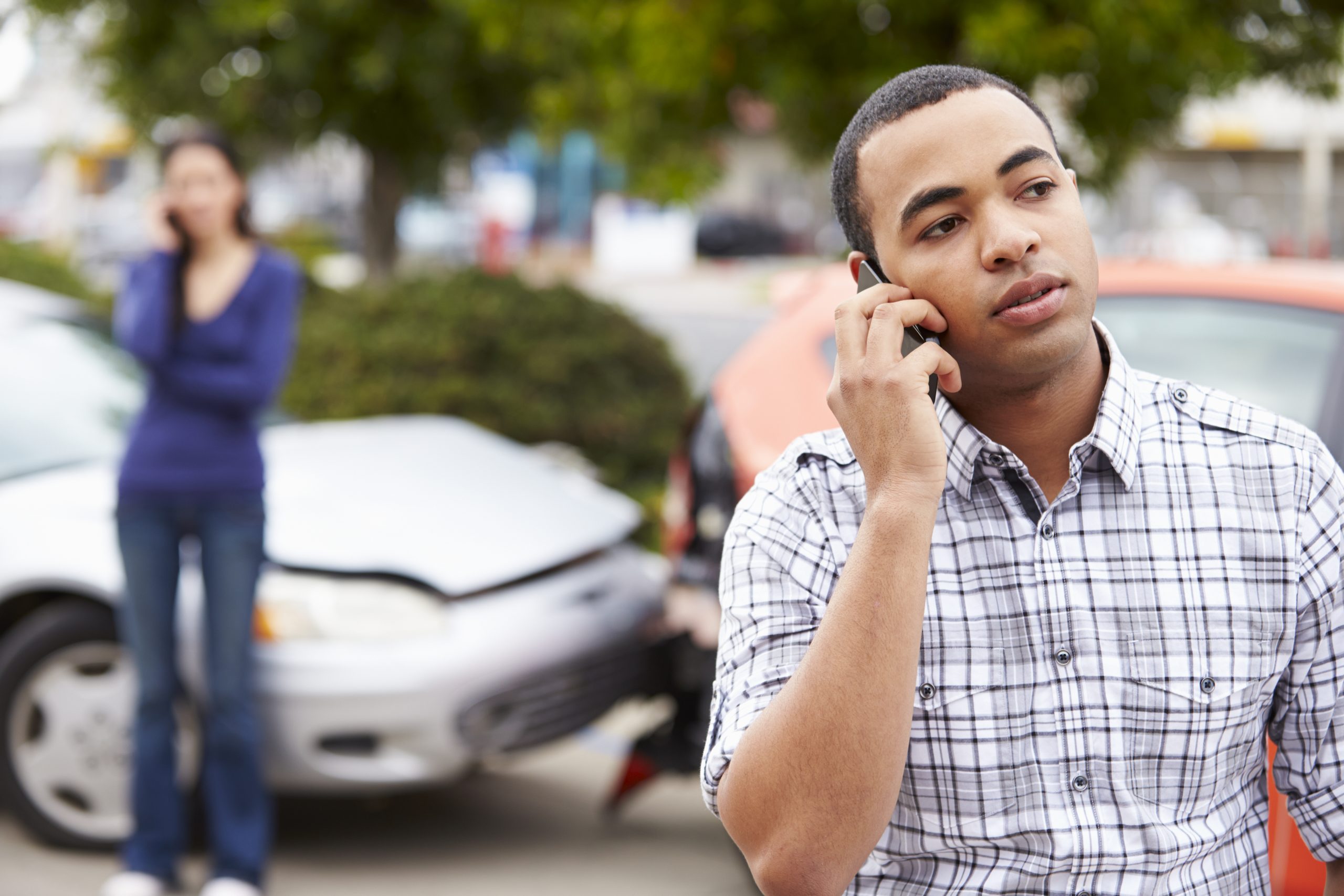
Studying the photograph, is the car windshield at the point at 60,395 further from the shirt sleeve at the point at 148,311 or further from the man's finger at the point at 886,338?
the man's finger at the point at 886,338

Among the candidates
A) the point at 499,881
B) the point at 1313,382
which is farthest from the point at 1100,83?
the point at 499,881

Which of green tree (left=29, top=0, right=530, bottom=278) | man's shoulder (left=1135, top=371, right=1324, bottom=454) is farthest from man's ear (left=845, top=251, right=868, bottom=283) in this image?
green tree (left=29, top=0, right=530, bottom=278)

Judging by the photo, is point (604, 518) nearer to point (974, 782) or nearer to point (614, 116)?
point (614, 116)

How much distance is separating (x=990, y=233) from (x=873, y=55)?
4.03m

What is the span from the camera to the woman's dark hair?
3.90m

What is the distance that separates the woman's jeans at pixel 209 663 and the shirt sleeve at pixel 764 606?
7.81 ft

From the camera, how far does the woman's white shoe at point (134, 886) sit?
12.4 feet

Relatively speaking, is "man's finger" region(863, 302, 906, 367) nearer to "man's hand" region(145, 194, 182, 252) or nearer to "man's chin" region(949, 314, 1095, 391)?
"man's chin" region(949, 314, 1095, 391)

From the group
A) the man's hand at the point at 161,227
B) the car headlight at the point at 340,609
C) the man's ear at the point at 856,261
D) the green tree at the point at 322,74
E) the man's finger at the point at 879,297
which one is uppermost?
the green tree at the point at 322,74

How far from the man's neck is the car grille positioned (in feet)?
8.08

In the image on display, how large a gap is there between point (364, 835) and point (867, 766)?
129 inches

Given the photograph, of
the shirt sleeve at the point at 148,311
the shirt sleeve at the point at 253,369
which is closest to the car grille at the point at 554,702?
the shirt sleeve at the point at 253,369

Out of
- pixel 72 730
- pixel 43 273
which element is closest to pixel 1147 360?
pixel 72 730

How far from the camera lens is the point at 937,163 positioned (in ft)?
5.48
